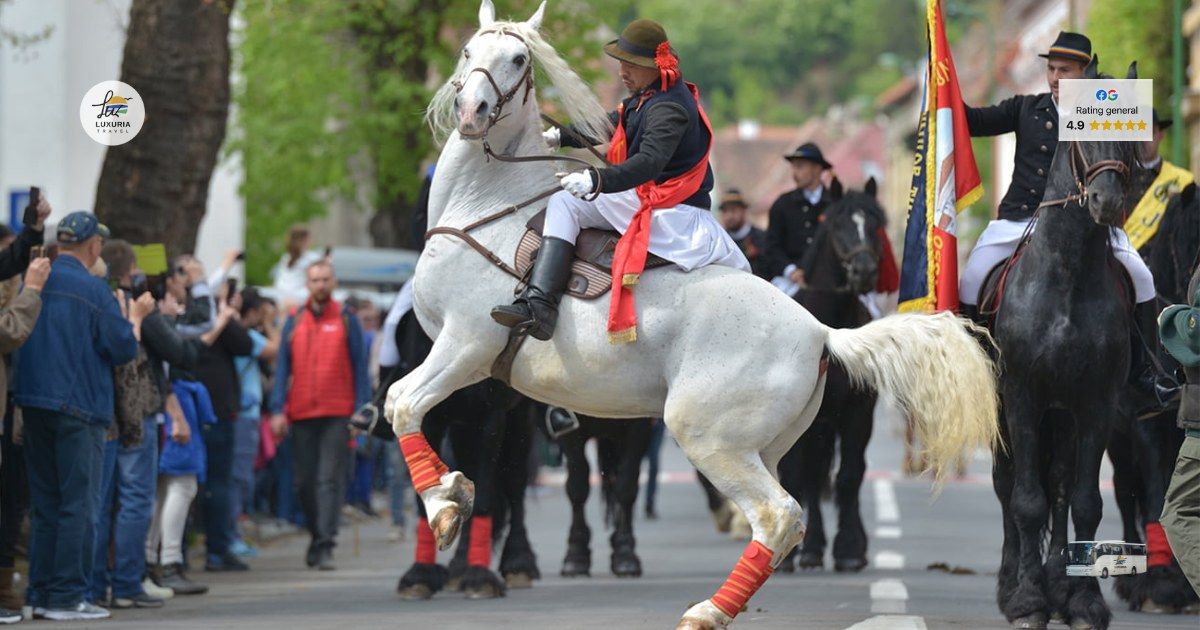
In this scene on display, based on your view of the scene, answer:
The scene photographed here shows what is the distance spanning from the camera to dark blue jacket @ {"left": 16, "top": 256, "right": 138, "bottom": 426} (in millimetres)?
11641

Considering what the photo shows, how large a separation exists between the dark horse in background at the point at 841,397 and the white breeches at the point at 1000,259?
2.91 metres

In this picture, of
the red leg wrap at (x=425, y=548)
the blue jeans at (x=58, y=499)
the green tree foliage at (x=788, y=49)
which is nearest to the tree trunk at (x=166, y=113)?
the red leg wrap at (x=425, y=548)

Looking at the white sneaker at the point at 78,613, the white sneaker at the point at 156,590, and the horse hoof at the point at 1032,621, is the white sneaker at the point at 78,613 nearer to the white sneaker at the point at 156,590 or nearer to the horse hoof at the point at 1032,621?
the white sneaker at the point at 156,590

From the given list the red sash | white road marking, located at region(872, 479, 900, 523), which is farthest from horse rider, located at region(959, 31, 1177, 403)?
white road marking, located at region(872, 479, 900, 523)

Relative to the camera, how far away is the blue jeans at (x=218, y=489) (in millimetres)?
16156

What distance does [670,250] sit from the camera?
9945 millimetres

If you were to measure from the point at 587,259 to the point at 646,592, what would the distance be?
4.05m

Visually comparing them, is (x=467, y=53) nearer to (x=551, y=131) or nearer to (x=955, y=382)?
(x=551, y=131)

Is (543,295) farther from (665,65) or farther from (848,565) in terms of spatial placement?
(848,565)

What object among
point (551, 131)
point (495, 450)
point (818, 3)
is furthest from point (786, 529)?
point (818, 3)

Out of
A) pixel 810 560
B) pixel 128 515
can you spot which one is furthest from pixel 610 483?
pixel 128 515

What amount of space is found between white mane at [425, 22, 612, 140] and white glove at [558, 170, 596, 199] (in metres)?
0.70

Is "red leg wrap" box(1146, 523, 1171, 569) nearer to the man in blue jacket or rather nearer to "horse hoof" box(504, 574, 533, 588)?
"horse hoof" box(504, 574, 533, 588)

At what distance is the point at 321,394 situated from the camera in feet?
54.0
